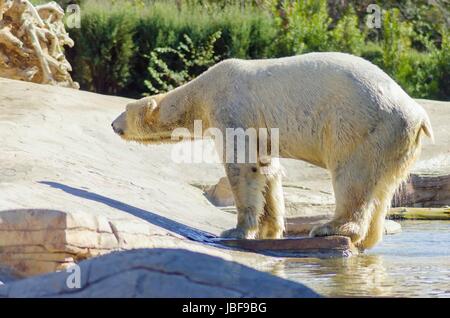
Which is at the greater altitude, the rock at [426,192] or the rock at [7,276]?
the rock at [7,276]

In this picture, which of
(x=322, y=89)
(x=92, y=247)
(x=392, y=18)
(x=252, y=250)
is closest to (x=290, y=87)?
(x=322, y=89)

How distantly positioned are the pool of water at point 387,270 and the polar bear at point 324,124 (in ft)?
1.38

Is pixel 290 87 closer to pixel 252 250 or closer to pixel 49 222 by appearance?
pixel 252 250

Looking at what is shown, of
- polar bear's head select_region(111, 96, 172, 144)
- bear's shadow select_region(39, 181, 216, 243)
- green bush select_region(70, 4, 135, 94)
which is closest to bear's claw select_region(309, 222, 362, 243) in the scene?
bear's shadow select_region(39, 181, 216, 243)

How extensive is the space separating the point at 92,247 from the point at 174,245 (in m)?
1.17

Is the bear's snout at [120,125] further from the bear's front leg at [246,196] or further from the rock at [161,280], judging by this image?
the rock at [161,280]

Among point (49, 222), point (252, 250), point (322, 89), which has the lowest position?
point (252, 250)

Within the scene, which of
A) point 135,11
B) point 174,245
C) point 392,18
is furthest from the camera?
point 392,18

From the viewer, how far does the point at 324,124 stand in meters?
9.67

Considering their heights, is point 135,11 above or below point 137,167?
above

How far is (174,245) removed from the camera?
8.72 meters

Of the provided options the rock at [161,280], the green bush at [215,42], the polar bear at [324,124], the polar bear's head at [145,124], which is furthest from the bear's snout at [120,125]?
the green bush at [215,42]

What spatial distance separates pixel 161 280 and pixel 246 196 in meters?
5.31

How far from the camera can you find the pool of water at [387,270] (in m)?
7.32
